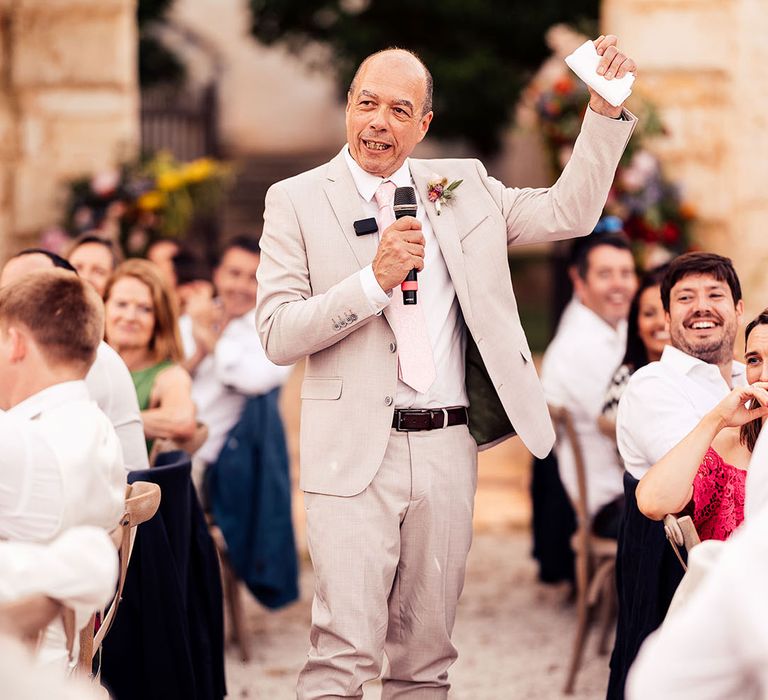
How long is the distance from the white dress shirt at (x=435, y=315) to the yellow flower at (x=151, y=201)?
3991 mm

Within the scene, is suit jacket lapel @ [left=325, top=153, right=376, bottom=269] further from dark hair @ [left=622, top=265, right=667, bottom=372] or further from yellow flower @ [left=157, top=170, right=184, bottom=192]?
yellow flower @ [left=157, top=170, right=184, bottom=192]

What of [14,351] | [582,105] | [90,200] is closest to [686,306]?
[14,351]

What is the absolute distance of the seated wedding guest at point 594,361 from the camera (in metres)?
4.95

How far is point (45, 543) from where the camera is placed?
249 cm

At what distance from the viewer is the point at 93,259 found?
511 cm

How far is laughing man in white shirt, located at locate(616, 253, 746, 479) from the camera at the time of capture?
3.42 m

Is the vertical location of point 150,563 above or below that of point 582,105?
below

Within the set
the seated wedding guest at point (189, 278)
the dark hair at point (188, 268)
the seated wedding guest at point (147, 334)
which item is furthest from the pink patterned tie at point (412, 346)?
the dark hair at point (188, 268)

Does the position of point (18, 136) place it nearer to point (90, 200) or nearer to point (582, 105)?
point (90, 200)

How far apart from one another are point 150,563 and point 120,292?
1352 mm

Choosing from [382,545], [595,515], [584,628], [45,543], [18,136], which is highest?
[18,136]

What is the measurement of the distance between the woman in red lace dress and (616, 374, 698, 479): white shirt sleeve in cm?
13

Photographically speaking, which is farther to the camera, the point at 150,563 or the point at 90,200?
the point at 90,200

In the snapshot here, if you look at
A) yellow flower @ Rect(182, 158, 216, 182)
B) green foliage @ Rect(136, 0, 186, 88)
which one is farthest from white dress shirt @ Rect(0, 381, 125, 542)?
green foliage @ Rect(136, 0, 186, 88)
